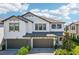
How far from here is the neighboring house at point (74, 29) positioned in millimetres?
8062

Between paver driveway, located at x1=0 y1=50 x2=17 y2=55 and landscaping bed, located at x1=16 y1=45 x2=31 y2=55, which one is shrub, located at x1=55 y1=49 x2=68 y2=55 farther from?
paver driveway, located at x1=0 y1=50 x2=17 y2=55

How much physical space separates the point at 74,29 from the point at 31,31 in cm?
103

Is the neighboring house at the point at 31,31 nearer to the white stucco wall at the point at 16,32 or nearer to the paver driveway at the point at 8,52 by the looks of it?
the white stucco wall at the point at 16,32

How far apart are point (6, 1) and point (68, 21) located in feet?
5.02

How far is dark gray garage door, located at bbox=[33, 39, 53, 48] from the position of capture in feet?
26.8

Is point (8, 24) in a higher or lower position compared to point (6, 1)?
lower

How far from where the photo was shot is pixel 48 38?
26.8ft

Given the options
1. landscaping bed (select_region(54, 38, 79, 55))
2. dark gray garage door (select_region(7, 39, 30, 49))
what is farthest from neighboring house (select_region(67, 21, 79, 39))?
dark gray garage door (select_region(7, 39, 30, 49))
